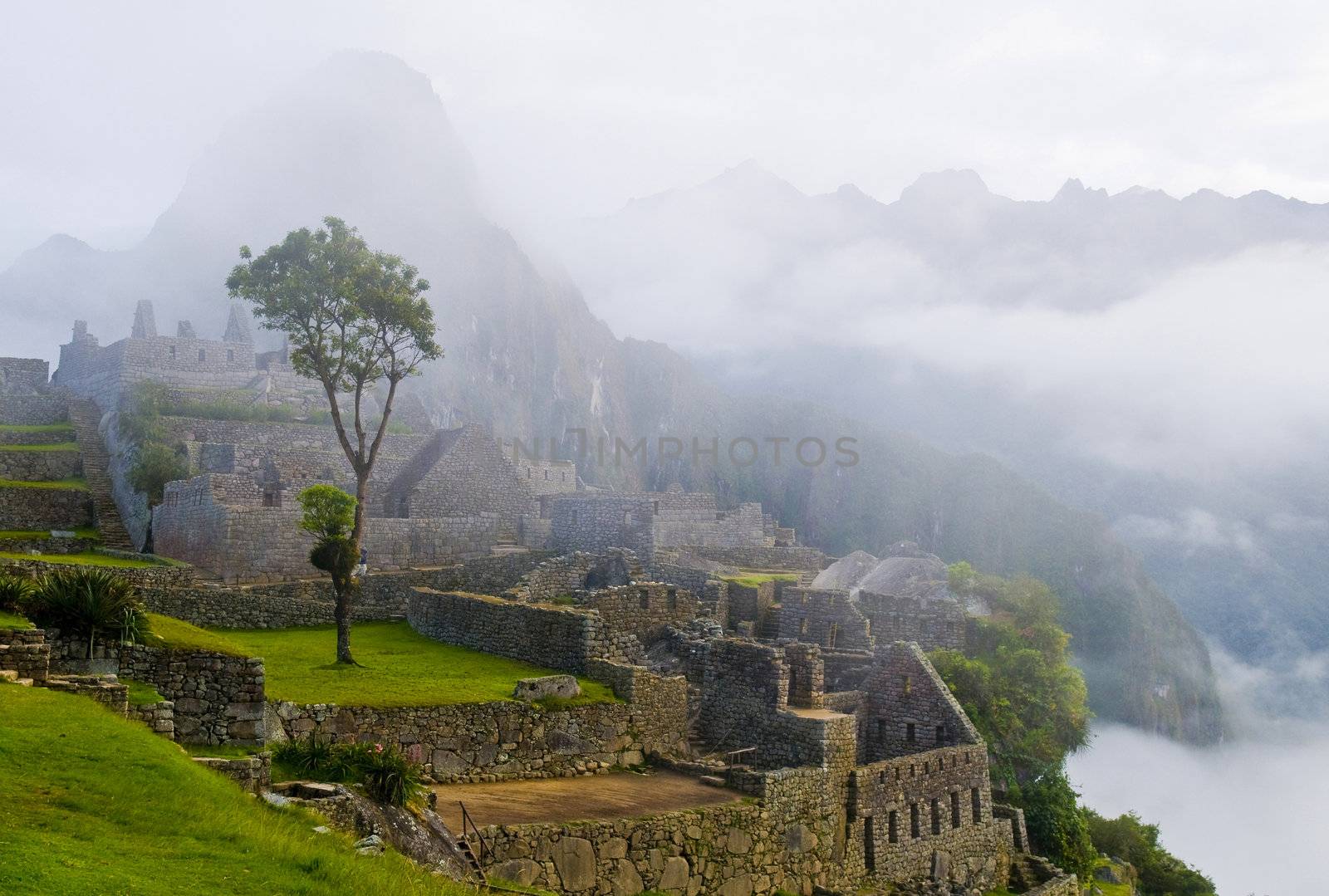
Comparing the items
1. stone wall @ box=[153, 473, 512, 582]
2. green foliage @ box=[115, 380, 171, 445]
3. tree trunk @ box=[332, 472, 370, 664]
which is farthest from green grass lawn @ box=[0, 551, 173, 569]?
green foliage @ box=[115, 380, 171, 445]

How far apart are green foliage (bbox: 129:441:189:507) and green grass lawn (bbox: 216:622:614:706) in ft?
38.1

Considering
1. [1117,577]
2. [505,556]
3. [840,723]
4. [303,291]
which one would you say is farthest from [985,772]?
[1117,577]

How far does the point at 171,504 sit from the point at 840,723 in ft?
70.1

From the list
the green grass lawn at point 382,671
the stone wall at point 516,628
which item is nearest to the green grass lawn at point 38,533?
the green grass lawn at point 382,671

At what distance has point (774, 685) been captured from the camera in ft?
64.1

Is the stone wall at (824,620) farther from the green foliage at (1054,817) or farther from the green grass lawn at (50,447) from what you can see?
the green grass lawn at (50,447)

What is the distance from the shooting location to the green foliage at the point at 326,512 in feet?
66.8

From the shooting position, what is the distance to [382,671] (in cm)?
1922

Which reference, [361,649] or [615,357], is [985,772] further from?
[615,357]

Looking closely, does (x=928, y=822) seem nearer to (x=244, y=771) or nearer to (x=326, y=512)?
(x=326, y=512)

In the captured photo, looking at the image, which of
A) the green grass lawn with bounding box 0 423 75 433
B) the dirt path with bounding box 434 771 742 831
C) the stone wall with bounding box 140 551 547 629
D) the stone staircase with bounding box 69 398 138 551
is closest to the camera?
the dirt path with bounding box 434 771 742 831

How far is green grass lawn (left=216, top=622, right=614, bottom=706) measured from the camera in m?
16.7

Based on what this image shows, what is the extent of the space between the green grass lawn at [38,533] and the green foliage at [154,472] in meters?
1.76

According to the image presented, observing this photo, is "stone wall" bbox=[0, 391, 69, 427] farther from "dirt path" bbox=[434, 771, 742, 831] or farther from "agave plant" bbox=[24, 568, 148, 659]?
"dirt path" bbox=[434, 771, 742, 831]
